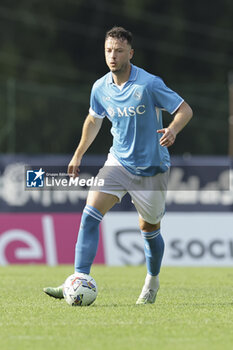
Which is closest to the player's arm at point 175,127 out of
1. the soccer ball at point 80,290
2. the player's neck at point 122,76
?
the player's neck at point 122,76

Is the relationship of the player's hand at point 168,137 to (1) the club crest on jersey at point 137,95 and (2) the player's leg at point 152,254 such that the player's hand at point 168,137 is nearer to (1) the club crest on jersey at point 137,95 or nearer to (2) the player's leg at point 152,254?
(1) the club crest on jersey at point 137,95

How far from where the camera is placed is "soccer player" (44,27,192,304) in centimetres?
815

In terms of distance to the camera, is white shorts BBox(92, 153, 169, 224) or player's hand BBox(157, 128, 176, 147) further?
white shorts BBox(92, 153, 169, 224)

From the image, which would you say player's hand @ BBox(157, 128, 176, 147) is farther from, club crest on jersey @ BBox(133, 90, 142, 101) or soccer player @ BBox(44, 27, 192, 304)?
club crest on jersey @ BBox(133, 90, 142, 101)

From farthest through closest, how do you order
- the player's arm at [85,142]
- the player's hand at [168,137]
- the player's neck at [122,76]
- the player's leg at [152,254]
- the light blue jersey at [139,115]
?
→ the player's arm at [85,142] < the player's leg at [152,254] < the player's neck at [122,76] < the light blue jersey at [139,115] < the player's hand at [168,137]

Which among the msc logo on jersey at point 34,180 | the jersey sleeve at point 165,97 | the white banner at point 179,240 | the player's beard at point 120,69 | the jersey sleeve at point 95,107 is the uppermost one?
the player's beard at point 120,69

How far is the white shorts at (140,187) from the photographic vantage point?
834 cm

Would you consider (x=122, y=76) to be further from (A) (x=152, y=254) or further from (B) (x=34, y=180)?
(B) (x=34, y=180)

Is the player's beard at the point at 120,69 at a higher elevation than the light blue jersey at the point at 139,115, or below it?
higher

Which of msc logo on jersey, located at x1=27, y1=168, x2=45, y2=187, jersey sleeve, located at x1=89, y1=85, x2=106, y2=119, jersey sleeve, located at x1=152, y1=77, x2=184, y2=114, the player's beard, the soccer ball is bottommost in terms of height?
the soccer ball

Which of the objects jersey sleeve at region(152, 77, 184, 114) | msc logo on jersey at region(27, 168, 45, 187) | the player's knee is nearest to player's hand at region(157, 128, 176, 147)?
jersey sleeve at region(152, 77, 184, 114)

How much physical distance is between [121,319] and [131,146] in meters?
1.73

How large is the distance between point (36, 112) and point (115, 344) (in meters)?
18.7

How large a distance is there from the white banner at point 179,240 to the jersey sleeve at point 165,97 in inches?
296
